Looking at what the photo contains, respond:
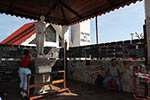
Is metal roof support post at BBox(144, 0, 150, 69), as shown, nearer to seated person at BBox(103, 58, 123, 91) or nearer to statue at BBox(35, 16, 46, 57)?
seated person at BBox(103, 58, 123, 91)

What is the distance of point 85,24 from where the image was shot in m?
28.3

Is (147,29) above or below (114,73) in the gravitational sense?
above

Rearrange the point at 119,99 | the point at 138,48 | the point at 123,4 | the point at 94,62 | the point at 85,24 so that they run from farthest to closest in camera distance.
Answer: the point at 85,24, the point at 94,62, the point at 123,4, the point at 138,48, the point at 119,99

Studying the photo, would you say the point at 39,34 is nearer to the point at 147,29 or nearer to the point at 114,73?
the point at 114,73

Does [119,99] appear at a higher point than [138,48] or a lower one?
lower

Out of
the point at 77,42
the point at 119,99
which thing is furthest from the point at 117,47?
the point at 77,42

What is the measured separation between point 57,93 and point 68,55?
12.0 feet

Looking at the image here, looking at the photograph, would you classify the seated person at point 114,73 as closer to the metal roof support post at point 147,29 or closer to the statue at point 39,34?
the metal roof support post at point 147,29

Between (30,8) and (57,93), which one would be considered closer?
(57,93)

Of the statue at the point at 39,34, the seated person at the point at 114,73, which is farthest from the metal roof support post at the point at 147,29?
the statue at the point at 39,34

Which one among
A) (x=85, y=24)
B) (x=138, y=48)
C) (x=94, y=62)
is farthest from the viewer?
(x=85, y=24)

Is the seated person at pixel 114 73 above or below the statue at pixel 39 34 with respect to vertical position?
below

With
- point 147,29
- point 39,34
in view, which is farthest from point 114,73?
point 39,34

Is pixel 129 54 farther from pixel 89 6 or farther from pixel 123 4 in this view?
pixel 89 6
